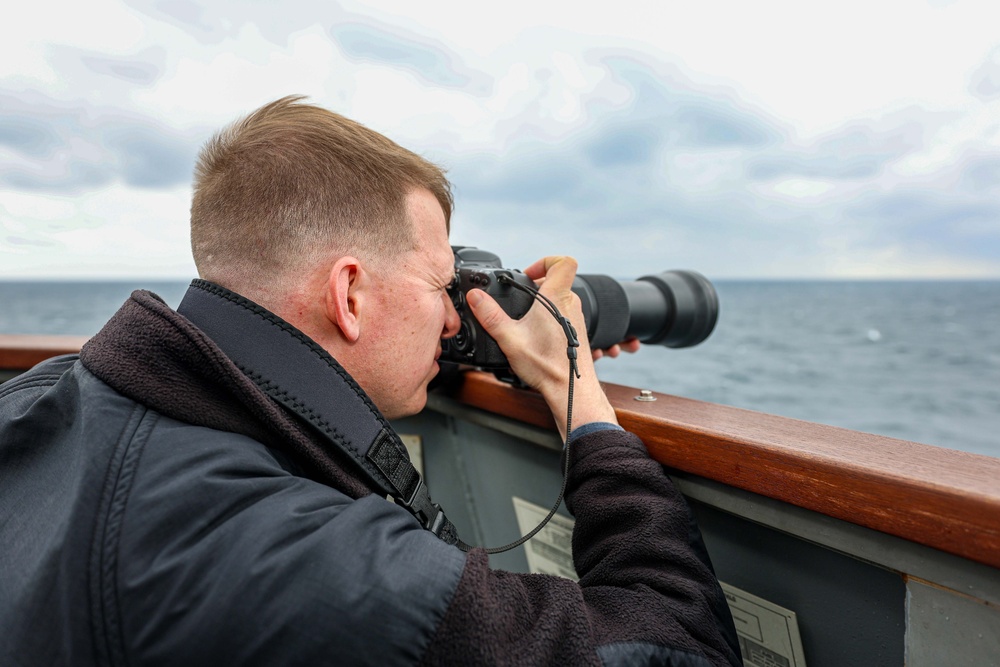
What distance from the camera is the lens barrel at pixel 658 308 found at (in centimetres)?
106

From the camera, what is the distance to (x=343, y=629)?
0.47 metres

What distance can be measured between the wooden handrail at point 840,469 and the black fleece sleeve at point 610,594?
0.05 m

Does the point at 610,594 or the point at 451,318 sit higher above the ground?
the point at 451,318

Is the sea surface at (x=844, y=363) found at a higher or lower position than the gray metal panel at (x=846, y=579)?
lower

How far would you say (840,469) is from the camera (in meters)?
0.60

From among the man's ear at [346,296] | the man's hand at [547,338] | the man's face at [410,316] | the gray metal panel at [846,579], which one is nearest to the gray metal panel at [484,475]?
the gray metal panel at [846,579]

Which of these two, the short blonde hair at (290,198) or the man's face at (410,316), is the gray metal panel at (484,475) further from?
the short blonde hair at (290,198)

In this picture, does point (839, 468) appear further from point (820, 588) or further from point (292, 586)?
point (292, 586)

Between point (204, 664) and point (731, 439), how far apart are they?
1.65ft

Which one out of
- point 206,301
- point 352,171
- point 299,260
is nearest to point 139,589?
point 206,301

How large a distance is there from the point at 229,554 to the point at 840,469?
49 cm

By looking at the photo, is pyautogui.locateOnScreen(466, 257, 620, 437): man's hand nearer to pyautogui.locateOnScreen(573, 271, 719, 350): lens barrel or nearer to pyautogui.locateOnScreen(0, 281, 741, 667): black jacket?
pyautogui.locateOnScreen(573, 271, 719, 350): lens barrel

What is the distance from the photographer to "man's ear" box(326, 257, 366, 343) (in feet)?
2.41

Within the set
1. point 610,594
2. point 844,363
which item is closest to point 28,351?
point 610,594
